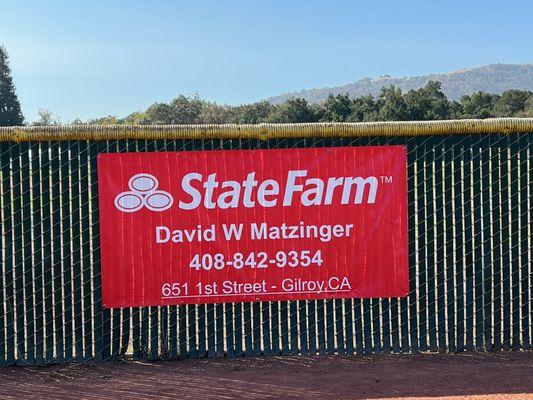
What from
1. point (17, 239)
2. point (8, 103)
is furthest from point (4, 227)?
point (8, 103)

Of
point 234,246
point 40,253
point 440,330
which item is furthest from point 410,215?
point 40,253

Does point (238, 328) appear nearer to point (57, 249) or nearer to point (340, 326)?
point (340, 326)

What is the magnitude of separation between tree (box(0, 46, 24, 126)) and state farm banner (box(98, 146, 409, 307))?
58.3m

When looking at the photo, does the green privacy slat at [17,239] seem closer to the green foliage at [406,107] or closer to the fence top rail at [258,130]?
the fence top rail at [258,130]

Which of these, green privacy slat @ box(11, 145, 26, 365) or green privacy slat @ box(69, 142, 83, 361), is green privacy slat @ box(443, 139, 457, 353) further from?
green privacy slat @ box(11, 145, 26, 365)

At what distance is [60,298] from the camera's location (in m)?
6.23

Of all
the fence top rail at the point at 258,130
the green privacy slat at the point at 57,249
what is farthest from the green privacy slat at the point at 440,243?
the green privacy slat at the point at 57,249

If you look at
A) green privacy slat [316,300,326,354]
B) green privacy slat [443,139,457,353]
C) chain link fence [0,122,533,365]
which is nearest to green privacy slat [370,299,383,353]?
chain link fence [0,122,533,365]

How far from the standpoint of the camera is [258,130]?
Result: 621cm

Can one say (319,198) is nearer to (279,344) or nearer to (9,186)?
(279,344)

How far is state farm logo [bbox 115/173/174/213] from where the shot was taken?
6.18 m

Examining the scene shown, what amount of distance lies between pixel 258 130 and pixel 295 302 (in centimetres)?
147

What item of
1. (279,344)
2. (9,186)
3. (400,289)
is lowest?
(279,344)

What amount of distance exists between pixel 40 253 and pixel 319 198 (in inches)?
91.9
